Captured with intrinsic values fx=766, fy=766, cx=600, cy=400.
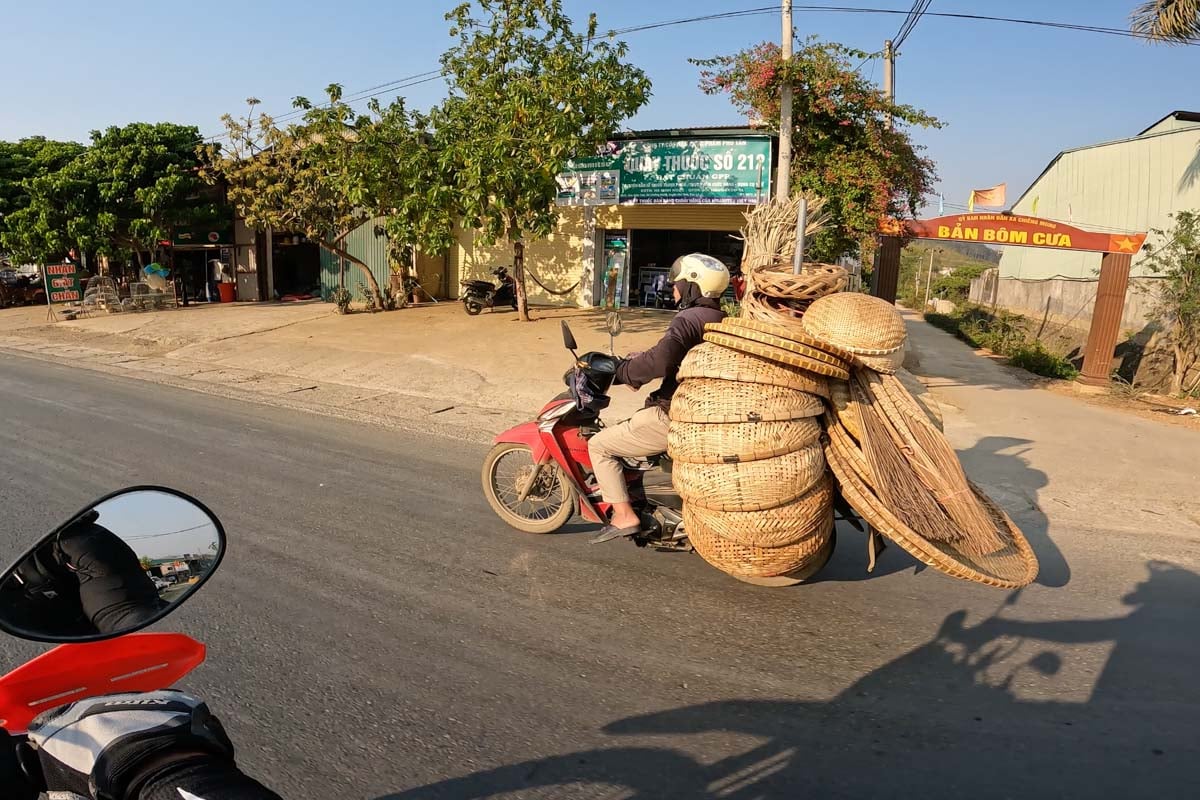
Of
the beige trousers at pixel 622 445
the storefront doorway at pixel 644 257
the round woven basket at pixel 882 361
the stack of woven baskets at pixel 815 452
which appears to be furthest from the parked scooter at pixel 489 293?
the round woven basket at pixel 882 361

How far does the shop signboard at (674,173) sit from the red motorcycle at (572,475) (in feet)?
39.0

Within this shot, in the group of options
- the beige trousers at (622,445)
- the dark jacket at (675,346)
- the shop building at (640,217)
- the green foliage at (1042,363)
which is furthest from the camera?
the shop building at (640,217)

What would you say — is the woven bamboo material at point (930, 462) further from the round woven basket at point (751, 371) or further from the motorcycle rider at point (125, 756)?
the motorcycle rider at point (125, 756)

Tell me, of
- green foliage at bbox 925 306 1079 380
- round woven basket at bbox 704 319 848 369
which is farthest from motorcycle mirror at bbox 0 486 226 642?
green foliage at bbox 925 306 1079 380

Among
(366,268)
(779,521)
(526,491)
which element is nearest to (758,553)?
(779,521)

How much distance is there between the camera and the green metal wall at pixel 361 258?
22719mm

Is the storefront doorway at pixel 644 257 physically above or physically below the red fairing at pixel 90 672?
above

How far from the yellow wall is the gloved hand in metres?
17.4

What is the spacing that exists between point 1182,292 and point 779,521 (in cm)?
1001

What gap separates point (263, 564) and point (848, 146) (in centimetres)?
873

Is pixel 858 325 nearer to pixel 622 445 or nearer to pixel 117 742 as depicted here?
pixel 622 445

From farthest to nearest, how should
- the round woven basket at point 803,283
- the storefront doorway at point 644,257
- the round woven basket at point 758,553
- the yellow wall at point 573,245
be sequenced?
the storefront doorway at point 644,257 → the yellow wall at point 573,245 → the round woven basket at point 803,283 → the round woven basket at point 758,553

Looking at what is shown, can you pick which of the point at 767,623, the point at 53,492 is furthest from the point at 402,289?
the point at 767,623

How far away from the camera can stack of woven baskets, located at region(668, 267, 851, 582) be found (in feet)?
11.6
